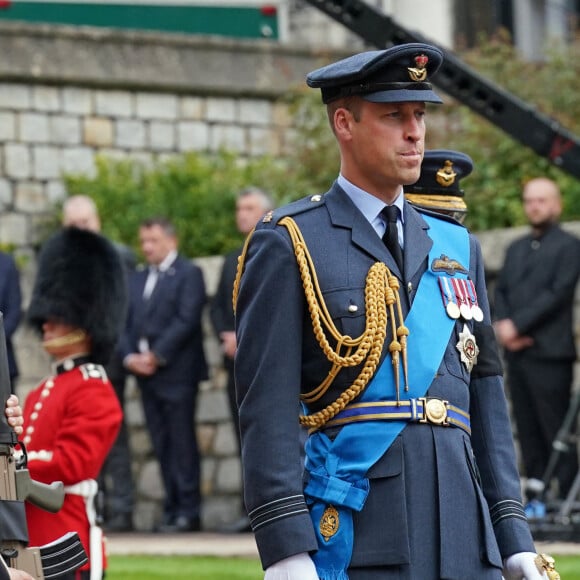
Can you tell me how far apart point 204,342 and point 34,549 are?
7946 millimetres

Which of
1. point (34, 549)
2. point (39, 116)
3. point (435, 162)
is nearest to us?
point (34, 549)

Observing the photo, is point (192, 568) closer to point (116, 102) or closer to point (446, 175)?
point (446, 175)

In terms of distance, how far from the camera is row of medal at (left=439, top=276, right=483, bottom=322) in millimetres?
4496

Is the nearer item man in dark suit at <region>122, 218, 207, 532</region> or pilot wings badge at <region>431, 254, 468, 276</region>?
pilot wings badge at <region>431, 254, 468, 276</region>

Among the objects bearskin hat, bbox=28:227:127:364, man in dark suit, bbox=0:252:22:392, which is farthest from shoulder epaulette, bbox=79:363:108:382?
man in dark suit, bbox=0:252:22:392

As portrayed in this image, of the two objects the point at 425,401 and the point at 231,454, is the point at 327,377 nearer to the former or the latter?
the point at 425,401

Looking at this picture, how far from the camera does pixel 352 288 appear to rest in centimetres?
440

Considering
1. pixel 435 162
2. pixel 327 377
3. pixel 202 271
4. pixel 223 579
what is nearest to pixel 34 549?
pixel 327 377

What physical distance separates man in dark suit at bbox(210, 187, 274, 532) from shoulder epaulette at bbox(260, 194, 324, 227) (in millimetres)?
6895

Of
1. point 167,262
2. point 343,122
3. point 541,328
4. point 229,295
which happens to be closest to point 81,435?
point 343,122

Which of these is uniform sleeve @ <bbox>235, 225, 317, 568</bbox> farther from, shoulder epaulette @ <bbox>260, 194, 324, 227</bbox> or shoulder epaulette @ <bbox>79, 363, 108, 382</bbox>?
shoulder epaulette @ <bbox>79, 363, 108, 382</bbox>

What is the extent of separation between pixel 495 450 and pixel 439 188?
6.59 feet

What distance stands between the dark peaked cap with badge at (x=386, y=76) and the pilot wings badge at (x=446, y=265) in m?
0.38

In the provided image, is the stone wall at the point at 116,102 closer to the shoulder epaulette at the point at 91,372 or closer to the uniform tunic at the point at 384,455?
the shoulder epaulette at the point at 91,372
